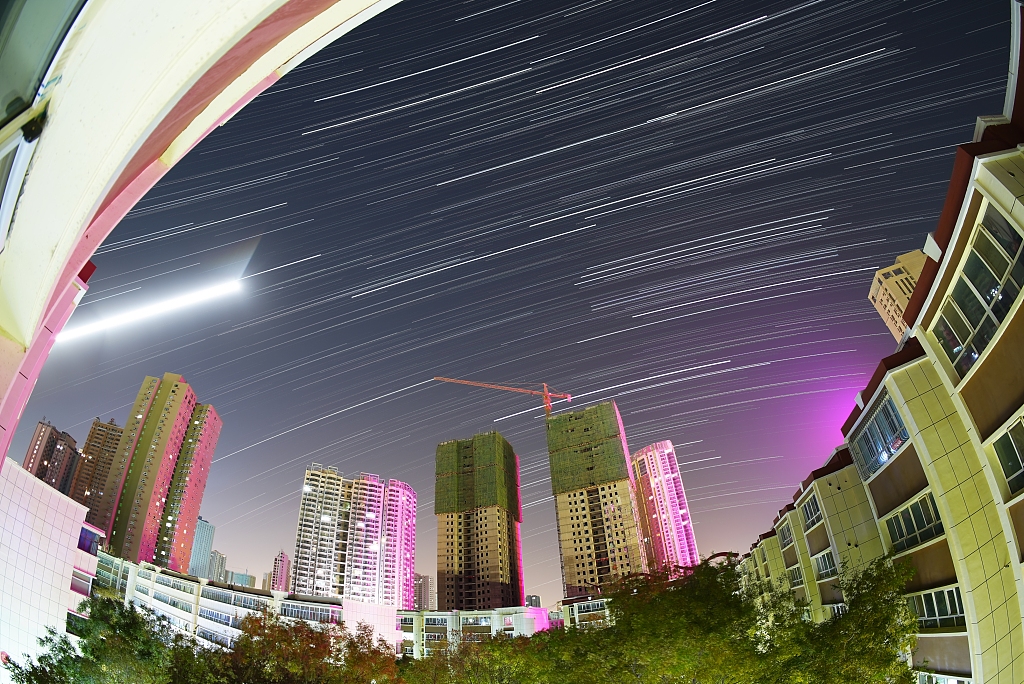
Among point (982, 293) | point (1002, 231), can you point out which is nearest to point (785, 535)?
point (982, 293)

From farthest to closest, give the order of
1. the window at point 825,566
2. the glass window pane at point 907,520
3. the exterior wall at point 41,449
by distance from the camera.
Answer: the exterior wall at point 41,449
the window at point 825,566
the glass window pane at point 907,520

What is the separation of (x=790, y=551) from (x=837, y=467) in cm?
1284

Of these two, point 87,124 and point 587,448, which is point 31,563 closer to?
point 87,124

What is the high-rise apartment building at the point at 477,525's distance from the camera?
113375 mm

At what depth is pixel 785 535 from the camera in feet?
120

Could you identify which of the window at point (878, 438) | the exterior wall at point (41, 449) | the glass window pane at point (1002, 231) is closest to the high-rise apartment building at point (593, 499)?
the window at point (878, 438)

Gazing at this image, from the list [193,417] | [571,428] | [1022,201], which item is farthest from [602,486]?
[1022,201]

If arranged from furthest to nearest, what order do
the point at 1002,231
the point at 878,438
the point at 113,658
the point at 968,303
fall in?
the point at 113,658
the point at 878,438
the point at 968,303
the point at 1002,231

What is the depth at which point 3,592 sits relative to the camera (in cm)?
4056

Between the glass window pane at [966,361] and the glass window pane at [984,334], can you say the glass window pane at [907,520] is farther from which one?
the glass window pane at [984,334]

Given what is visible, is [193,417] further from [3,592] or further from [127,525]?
[3,592]

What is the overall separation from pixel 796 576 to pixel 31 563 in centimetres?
5793

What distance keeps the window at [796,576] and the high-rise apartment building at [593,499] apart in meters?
60.2

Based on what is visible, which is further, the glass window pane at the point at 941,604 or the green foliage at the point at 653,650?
the glass window pane at the point at 941,604
